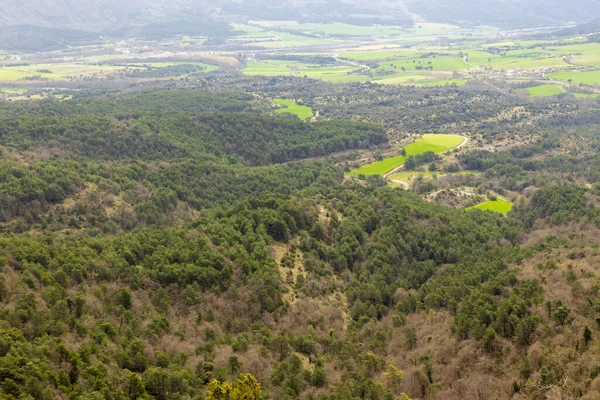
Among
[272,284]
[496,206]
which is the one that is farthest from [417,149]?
[272,284]

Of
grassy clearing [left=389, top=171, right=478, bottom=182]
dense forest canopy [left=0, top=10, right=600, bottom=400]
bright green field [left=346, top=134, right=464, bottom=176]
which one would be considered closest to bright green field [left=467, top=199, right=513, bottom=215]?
dense forest canopy [left=0, top=10, right=600, bottom=400]

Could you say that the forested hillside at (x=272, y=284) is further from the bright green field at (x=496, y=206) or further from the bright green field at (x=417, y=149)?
the bright green field at (x=417, y=149)

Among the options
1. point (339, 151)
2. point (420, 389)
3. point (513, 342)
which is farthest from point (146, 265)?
point (339, 151)

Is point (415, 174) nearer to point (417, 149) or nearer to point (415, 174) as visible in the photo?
point (415, 174)

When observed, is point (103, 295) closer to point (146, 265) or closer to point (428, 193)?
point (146, 265)

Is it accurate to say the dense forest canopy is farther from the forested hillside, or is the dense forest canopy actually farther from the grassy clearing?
the grassy clearing

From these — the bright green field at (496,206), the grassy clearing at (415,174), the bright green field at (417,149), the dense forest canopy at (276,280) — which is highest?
the dense forest canopy at (276,280)

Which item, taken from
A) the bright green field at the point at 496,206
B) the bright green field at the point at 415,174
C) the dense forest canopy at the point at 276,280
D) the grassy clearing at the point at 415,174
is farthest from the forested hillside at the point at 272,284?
the bright green field at the point at 415,174

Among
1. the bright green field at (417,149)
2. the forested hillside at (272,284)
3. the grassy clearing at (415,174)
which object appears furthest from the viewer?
the bright green field at (417,149)
